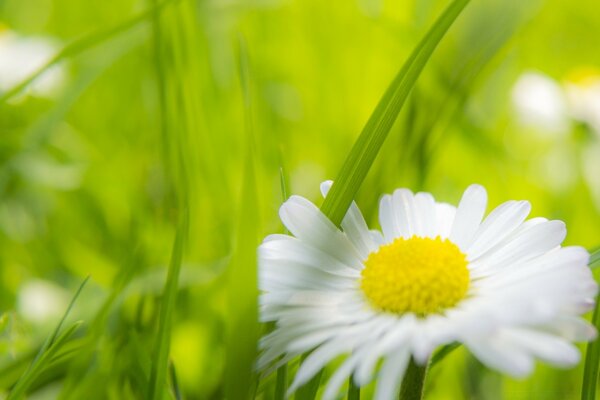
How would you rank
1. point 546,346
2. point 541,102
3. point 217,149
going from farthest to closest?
point 541,102, point 217,149, point 546,346

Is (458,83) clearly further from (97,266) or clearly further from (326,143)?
(97,266)

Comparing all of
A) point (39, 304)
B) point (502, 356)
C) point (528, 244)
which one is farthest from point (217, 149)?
point (502, 356)

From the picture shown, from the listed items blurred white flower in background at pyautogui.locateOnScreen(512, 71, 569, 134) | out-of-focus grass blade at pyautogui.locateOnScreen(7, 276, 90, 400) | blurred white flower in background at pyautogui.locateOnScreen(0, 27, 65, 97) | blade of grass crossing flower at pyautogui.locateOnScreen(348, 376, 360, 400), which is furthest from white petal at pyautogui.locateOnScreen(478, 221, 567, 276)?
blurred white flower in background at pyautogui.locateOnScreen(0, 27, 65, 97)

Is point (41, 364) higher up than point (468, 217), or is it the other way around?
point (468, 217)

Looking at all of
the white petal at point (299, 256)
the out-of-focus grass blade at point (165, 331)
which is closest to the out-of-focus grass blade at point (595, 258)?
the white petal at point (299, 256)

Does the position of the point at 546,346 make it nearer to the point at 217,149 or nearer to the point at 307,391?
the point at 307,391
